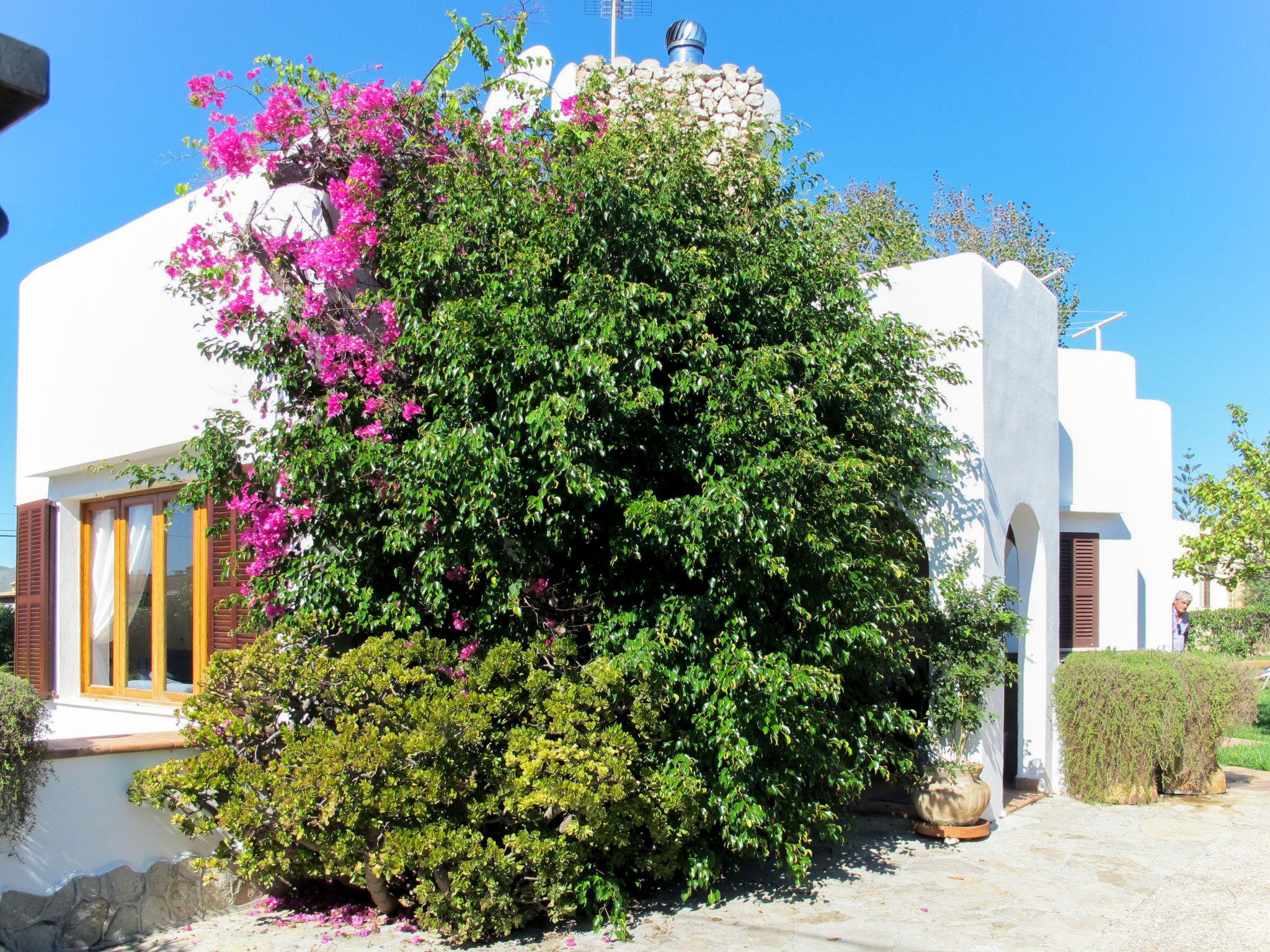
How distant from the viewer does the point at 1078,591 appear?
38.1 feet

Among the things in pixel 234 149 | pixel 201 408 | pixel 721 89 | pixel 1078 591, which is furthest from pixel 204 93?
pixel 1078 591

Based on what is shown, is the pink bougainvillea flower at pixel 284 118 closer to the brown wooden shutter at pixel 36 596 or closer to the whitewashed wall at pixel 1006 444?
the whitewashed wall at pixel 1006 444

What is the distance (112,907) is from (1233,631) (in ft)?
81.7

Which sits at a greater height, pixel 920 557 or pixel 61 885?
pixel 920 557

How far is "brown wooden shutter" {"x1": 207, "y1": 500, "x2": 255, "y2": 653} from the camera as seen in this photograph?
7.38 meters

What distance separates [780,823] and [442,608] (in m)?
2.28

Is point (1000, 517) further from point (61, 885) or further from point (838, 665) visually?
point (61, 885)

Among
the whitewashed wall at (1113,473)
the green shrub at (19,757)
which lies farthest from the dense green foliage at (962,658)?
the green shrub at (19,757)

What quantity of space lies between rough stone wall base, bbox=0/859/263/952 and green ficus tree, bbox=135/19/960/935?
52 cm

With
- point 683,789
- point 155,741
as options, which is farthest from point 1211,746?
point 155,741

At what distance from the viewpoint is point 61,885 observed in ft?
17.0

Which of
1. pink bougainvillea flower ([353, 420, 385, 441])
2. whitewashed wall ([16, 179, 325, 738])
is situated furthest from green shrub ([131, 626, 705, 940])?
whitewashed wall ([16, 179, 325, 738])

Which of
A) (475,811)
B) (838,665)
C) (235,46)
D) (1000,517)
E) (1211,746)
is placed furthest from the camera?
(1211,746)

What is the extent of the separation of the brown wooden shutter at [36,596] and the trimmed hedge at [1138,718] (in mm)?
9062
